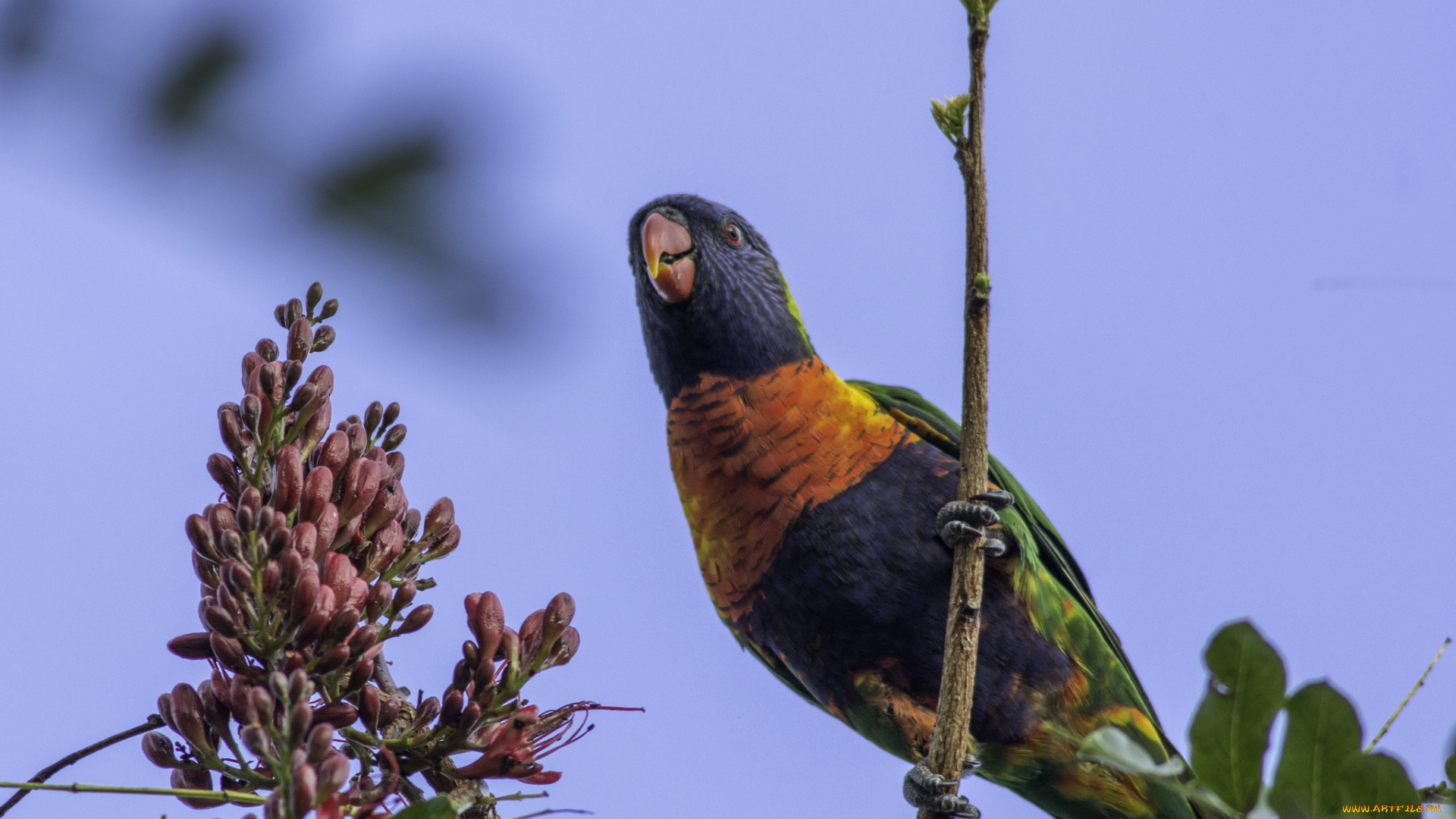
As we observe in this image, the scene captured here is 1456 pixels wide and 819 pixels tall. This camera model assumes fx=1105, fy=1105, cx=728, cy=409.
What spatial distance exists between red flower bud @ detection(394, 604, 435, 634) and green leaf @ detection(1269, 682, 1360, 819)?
3.12 ft

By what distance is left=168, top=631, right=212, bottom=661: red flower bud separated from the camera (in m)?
1.29

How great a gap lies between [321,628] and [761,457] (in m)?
1.47

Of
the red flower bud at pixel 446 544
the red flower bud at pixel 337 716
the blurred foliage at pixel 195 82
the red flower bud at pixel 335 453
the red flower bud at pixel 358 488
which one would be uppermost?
the red flower bud at pixel 335 453

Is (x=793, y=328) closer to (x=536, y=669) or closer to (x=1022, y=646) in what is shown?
(x=1022, y=646)

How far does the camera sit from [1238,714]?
3.20ft

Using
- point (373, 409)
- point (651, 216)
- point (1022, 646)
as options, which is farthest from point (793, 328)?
point (373, 409)

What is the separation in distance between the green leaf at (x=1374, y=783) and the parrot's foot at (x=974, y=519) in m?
→ 1.21

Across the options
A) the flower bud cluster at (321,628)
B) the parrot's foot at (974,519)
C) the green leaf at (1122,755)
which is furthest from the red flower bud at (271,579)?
the parrot's foot at (974,519)

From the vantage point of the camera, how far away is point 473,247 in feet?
1.35

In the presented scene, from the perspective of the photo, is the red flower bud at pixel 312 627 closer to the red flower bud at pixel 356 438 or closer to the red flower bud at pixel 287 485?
the red flower bud at pixel 287 485

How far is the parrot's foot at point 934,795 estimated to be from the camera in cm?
191

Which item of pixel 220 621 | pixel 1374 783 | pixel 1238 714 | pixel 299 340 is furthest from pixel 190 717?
pixel 1374 783

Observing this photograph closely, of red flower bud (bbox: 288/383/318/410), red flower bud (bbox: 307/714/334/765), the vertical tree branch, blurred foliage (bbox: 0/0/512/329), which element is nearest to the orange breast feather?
the vertical tree branch

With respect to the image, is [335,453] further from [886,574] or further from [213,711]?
[886,574]
